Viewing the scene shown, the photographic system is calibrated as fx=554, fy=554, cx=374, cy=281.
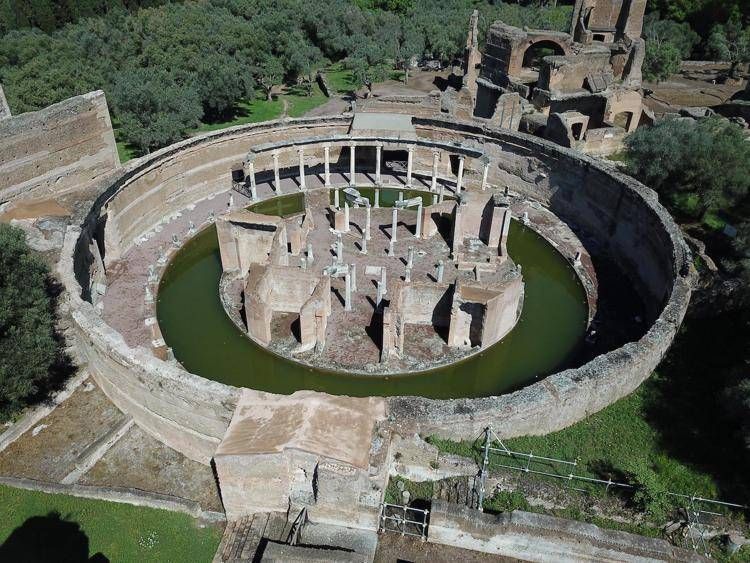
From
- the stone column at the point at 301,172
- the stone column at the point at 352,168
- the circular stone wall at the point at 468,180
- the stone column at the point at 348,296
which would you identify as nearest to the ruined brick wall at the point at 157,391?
the circular stone wall at the point at 468,180

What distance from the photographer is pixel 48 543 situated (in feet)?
40.2

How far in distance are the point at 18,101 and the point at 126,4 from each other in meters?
36.1

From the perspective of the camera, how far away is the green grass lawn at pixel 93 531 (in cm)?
1207

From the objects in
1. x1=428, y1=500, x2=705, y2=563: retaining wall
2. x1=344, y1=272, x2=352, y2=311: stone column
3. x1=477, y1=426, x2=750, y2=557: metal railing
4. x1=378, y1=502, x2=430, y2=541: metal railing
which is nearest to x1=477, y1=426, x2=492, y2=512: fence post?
x1=477, y1=426, x2=750, y2=557: metal railing

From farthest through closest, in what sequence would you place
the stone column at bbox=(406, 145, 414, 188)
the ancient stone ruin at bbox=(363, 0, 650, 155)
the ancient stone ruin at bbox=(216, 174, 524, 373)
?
the ancient stone ruin at bbox=(363, 0, 650, 155) < the stone column at bbox=(406, 145, 414, 188) < the ancient stone ruin at bbox=(216, 174, 524, 373)

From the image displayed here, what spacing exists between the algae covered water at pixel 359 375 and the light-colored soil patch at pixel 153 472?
3.27m

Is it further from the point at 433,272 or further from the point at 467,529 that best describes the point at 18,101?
the point at 467,529

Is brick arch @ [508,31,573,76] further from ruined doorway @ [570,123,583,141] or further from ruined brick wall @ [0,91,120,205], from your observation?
ruined brick wall @ [0,91,120,205]

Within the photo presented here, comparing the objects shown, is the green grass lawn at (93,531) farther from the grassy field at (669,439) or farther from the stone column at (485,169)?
the stone column at (485,169)

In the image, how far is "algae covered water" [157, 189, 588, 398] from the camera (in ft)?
56.8

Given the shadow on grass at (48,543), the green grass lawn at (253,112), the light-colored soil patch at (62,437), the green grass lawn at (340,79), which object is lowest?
the shadow on grass at (48,543)

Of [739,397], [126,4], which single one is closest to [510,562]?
[739,397]

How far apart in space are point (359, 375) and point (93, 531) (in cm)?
807

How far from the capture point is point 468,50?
39094 mm
